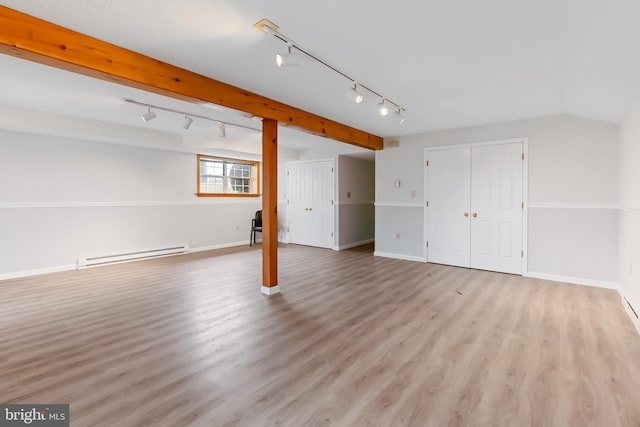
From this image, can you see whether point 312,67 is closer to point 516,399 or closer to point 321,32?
point 321,32

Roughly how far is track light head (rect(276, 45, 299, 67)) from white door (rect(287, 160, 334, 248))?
185 inches

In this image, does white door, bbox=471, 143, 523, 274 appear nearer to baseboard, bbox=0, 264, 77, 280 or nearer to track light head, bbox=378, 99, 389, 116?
track light head, bbox=378, 99, 389, 116

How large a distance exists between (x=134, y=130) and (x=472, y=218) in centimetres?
591

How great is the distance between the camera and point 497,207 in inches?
188

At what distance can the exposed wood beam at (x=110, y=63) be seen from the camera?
6.32ft

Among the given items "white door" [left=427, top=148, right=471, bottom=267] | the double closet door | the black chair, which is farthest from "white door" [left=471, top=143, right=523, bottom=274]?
the black chair

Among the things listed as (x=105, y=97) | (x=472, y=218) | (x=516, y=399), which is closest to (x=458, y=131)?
(x=472, y=218)

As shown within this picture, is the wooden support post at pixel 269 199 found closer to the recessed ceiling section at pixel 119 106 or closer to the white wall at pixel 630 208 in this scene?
the recessed ceiling section at pixel 119 106

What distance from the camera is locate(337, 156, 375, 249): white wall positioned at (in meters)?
7.07

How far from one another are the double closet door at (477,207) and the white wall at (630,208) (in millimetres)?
1130

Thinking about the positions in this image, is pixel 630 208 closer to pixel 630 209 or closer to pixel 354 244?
pixel 630 209

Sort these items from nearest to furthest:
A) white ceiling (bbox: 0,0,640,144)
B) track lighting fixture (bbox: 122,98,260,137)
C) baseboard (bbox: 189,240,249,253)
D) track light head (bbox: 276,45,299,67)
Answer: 1. white ceiling (bbox: 0,0,640,144)
2. track light head (bbox: 276,45,299,67)
3. track lighting fixture (bbox: 122,98,260,137)
4. baseboard (bbox: 189,240,249,253)

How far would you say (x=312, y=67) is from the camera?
9.00ft

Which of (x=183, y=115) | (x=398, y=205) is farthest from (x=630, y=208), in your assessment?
(x=183, y=115)
